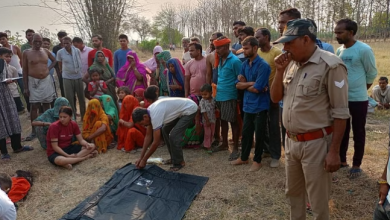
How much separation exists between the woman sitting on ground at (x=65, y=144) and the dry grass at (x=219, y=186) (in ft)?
0.45

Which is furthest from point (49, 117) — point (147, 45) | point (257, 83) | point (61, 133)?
point (147, 45)

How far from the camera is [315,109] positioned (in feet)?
6.07

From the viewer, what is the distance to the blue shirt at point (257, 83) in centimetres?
327

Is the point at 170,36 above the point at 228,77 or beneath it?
above

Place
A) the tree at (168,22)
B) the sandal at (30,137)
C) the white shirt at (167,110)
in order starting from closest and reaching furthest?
1. the white shirt at (167,110)
2. the sandal at (30,137)
3. the tree at (168,22)

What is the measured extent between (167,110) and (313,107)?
2109 millimetres

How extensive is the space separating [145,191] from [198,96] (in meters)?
1.85

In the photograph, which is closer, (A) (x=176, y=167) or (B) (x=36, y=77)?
(A) (x=176, y=167)

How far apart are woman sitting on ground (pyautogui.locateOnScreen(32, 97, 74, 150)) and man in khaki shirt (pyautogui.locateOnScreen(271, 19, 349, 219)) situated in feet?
12.5

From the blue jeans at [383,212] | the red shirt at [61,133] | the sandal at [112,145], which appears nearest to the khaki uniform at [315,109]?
the blue jeans at [383,212]

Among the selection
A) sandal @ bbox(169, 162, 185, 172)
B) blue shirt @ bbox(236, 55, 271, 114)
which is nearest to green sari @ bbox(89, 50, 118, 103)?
sandal @ bbox(169, 162, 185, 172)

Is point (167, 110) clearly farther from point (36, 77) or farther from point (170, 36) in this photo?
point (170, 36)

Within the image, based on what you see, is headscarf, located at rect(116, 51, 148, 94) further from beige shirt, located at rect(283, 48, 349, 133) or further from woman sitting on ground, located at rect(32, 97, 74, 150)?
beige shirt, located at rect(283, 48, 349, 133)

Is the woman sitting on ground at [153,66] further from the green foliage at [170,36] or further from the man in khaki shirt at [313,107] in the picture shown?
the green foliage at [170,36]
